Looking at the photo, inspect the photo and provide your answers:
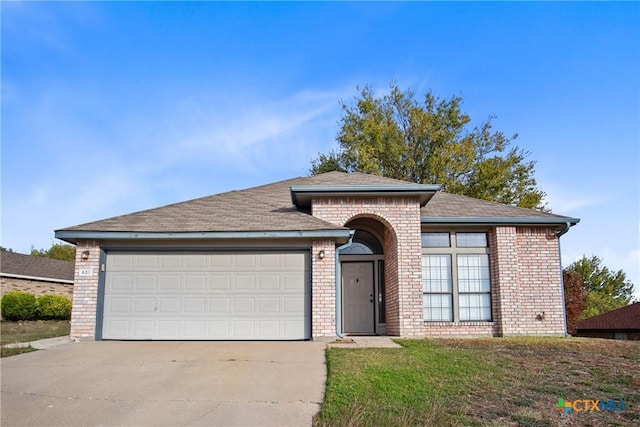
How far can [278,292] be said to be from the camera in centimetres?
1087

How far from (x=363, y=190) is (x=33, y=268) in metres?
21.7

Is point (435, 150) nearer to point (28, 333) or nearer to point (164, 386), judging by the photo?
point (28, 333)

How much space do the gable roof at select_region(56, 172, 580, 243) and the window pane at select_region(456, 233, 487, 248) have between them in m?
0.56

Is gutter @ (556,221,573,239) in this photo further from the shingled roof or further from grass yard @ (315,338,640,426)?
grass yard @ (315,338,640,426)

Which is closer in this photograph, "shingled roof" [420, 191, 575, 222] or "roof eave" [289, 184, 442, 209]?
"roof eave" [289, 184, 442, 209]

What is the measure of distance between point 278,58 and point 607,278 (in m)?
38.5

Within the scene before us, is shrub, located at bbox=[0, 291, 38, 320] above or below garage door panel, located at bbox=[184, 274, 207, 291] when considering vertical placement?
below

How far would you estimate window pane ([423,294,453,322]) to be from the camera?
1231cm

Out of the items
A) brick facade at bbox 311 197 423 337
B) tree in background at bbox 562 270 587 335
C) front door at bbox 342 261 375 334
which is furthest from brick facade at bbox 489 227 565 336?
tree in background at bbox 562 270 587 335

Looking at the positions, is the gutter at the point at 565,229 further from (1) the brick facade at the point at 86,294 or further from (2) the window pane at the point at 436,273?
(1) the brick facade at the point at 86,294

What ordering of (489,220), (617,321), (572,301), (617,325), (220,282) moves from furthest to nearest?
(572,301)
(617,321)
(617,325)
(489,220)
(220,282)

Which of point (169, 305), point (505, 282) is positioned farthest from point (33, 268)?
point (505, 282)

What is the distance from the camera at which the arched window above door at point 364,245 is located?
1344 centimetres

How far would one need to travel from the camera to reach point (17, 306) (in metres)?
20.9
